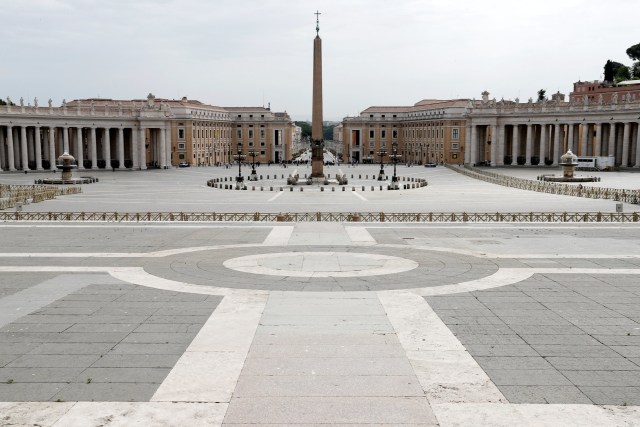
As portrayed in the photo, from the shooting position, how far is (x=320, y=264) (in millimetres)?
24297

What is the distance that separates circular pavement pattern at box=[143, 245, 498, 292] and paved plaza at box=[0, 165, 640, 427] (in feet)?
0.44

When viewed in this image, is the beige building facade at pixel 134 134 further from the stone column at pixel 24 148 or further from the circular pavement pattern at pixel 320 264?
the circular pavement pattern at pixel 320 264

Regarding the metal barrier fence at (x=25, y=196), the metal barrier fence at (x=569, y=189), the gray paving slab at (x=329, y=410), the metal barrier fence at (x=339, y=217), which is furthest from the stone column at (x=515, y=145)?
the gray paving slab at (x=329, y=410)

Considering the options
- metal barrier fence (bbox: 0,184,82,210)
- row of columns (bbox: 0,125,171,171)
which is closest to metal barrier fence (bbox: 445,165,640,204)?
metal barrier fence (bbox: 0,184,82,210)

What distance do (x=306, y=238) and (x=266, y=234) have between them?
2744 mm

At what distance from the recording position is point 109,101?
141 metres

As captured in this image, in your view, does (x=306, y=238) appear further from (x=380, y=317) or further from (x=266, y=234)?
(x=380, y=317)

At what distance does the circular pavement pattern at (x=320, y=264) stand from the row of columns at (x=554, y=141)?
97.4m

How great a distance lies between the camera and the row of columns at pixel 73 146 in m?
109

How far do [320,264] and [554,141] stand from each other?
4299 inches

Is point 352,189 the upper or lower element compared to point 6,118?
lower

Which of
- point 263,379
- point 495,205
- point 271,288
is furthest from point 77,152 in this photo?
point 263,379

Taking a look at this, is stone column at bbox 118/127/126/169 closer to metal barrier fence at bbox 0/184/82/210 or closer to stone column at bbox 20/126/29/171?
stone column at bbox 20/126/29/171

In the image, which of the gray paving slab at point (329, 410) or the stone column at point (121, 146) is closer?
the gray paving slab at point (329, 410)
